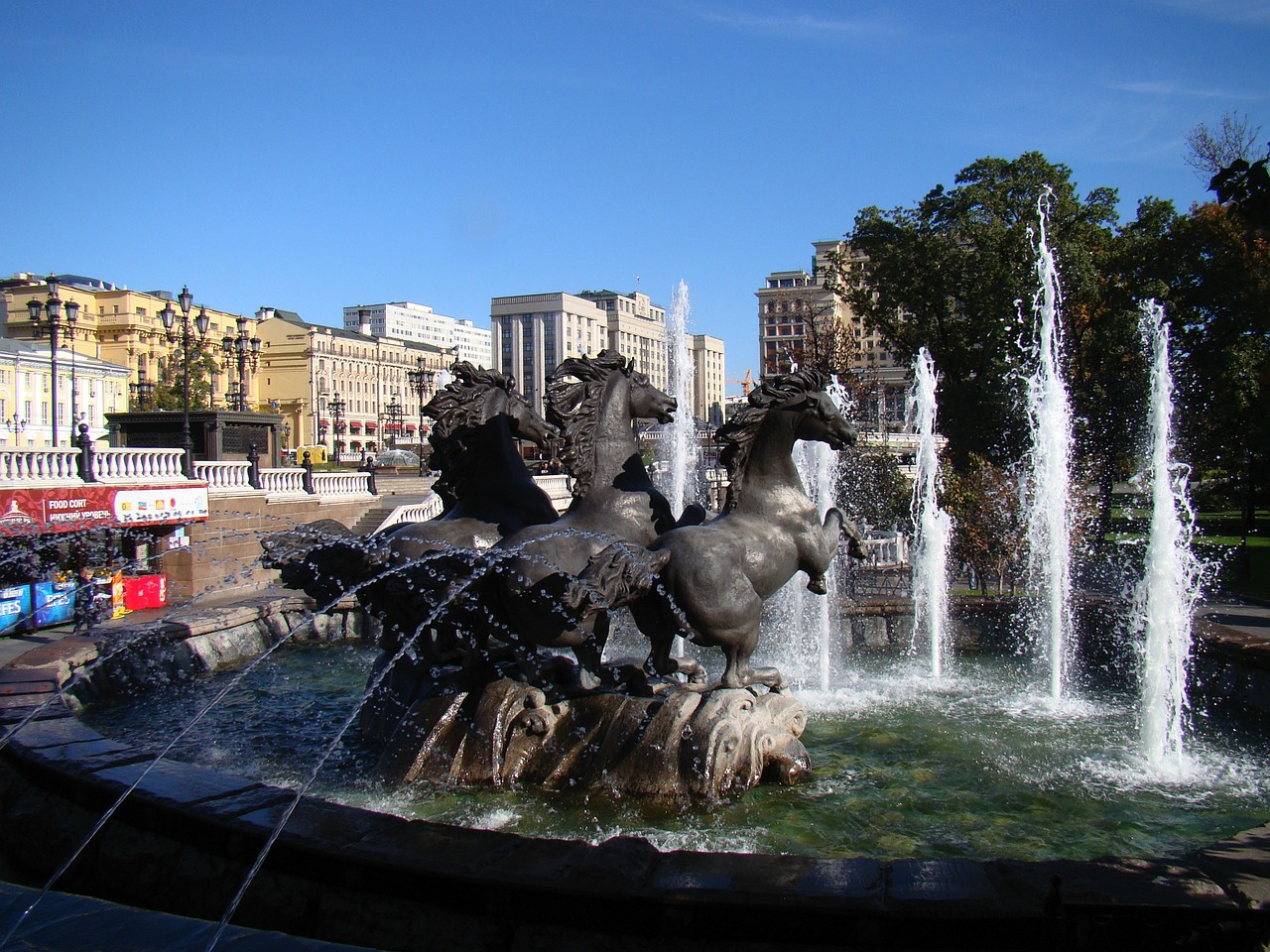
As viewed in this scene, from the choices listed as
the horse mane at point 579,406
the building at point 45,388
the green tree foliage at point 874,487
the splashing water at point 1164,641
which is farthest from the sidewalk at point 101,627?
the building at point 45,388

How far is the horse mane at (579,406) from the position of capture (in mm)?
8102

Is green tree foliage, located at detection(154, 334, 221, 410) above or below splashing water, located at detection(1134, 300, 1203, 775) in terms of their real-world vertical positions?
above

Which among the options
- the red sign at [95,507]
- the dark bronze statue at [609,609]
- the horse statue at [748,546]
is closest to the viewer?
the dark bronze statue at [609,609]

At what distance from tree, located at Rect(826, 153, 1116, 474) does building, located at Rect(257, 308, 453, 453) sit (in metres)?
48.9

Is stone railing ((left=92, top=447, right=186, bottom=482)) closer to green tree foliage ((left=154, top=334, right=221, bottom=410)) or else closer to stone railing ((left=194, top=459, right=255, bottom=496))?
stone railing ((left=194, top=459, right=255, bottom=496))

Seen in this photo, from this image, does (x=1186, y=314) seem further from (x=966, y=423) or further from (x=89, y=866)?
(x=89, y=866)

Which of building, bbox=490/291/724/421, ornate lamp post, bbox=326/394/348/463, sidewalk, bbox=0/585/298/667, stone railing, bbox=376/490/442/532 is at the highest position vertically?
building, bbox=490/291/724/421

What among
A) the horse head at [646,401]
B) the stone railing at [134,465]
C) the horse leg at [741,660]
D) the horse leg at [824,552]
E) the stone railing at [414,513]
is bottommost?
the horse leg at [741,660]

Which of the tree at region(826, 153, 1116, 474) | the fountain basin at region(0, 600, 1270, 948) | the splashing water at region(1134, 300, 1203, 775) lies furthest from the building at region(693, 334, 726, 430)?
the fountain basin at region(0, 600, 1270, 948)

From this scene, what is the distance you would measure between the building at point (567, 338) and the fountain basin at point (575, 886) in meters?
116

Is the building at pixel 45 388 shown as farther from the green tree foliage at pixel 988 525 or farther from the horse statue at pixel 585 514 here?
the horse statue at pixel 585 514

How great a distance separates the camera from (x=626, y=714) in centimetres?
727

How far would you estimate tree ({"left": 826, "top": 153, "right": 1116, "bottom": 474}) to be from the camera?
87.1 ft

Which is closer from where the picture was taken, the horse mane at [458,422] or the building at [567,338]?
the horse mane at [458,422]
